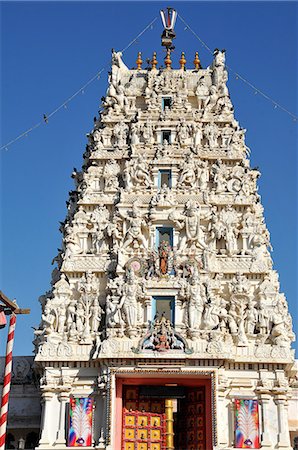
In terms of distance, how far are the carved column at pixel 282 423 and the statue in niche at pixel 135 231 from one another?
7.35 m

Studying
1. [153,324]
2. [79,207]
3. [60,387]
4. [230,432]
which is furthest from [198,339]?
[79,207]

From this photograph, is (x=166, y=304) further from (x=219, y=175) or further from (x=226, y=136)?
(x=226, y=136)

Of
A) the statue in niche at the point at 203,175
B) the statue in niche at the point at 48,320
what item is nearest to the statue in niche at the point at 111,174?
the statue in niche at the point at 203,175

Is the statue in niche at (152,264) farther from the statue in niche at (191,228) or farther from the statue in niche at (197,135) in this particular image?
the statue in niche at (197,135)

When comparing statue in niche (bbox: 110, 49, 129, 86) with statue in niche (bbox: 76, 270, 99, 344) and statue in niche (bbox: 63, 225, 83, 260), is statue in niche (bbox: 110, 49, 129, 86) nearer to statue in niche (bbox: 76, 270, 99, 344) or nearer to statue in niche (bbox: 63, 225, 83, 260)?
statue in niche (bbox: 63, 225, 83, 260)

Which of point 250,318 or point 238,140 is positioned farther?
point 238,140

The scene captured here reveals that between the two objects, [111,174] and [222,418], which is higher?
[111,174]

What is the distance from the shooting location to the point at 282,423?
68.2 feet

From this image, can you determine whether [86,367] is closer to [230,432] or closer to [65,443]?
[65,443]

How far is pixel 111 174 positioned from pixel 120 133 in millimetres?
2256

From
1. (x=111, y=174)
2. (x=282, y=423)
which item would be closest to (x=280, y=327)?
(x=282, y=423)

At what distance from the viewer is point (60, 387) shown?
70.2ft

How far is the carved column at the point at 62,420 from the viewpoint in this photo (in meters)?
20.7

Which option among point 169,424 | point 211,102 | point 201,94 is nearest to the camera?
point 169,424
